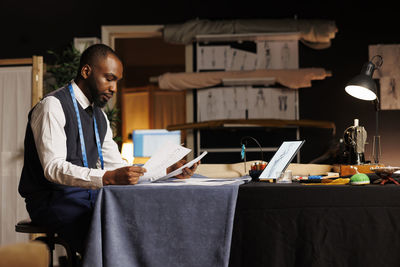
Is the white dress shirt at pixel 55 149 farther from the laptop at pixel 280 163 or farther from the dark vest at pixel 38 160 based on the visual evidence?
the laptop at pixel 280 163

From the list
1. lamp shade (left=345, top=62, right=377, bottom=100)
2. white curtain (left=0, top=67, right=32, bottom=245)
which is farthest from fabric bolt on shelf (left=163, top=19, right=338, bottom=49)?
lamp shade (left=345, top=62, right=377, bottom=100)

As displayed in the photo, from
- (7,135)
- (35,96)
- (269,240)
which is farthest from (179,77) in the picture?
(269,240)

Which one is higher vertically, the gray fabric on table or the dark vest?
the dark vest

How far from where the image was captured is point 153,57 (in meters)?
8.69

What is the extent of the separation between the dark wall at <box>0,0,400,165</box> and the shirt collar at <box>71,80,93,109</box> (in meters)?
3.53

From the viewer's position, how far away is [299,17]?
217 inches

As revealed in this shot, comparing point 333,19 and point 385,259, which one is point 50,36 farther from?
point 385,259

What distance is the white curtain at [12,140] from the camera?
15.4ft

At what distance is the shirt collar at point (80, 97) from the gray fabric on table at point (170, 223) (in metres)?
0.65

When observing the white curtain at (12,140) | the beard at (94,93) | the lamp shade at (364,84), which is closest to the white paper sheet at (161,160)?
the beard at (94,93)

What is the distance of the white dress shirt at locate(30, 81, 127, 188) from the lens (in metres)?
1.88

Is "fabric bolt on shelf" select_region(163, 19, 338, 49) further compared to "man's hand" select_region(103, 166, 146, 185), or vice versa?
"fabric bolt on shelf" select_region(163, 19, 338, 49)

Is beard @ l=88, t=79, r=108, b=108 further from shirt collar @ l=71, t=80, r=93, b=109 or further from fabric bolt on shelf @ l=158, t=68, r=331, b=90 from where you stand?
fabric bolt on shelf @ l=158, t=68, r=331, b=90

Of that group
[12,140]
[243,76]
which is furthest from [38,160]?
[243,76]
